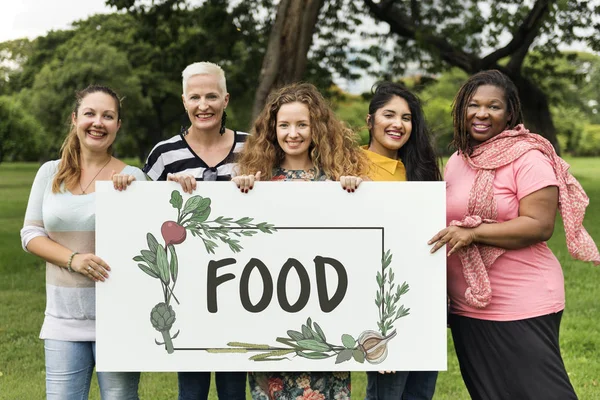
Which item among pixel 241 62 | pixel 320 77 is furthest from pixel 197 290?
pixel 241 62

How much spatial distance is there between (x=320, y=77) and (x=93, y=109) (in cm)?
1297

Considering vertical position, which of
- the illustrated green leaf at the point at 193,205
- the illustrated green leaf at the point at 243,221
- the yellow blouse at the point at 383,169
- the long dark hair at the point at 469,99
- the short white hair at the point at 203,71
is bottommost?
the illustrated green leaf at the point at 243,221

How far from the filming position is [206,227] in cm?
300

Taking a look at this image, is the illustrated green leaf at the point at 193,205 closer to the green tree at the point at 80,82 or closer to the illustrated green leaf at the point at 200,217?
the illustrated green leaf at the point at 200,217

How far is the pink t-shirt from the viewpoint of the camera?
9.55ft

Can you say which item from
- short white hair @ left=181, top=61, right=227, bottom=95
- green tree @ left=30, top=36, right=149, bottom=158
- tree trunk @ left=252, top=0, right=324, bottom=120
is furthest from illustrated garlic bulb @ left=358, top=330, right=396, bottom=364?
green tree @ left=30, top=36, right=149, bottom=158

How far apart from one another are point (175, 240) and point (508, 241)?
135cm

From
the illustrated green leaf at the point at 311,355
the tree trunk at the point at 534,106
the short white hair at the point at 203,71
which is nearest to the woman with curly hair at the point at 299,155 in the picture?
the illustrated green leaf at the point at 311,355

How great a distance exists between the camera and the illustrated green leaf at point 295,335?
3.00m

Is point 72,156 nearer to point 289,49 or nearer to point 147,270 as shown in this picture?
point 147,270

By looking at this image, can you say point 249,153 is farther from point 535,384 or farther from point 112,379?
point 535,384

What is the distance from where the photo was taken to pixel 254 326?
301cm

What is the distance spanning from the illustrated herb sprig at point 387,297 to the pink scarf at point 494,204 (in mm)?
282

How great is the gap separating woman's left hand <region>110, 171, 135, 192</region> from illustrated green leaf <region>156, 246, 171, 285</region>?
0.29m
